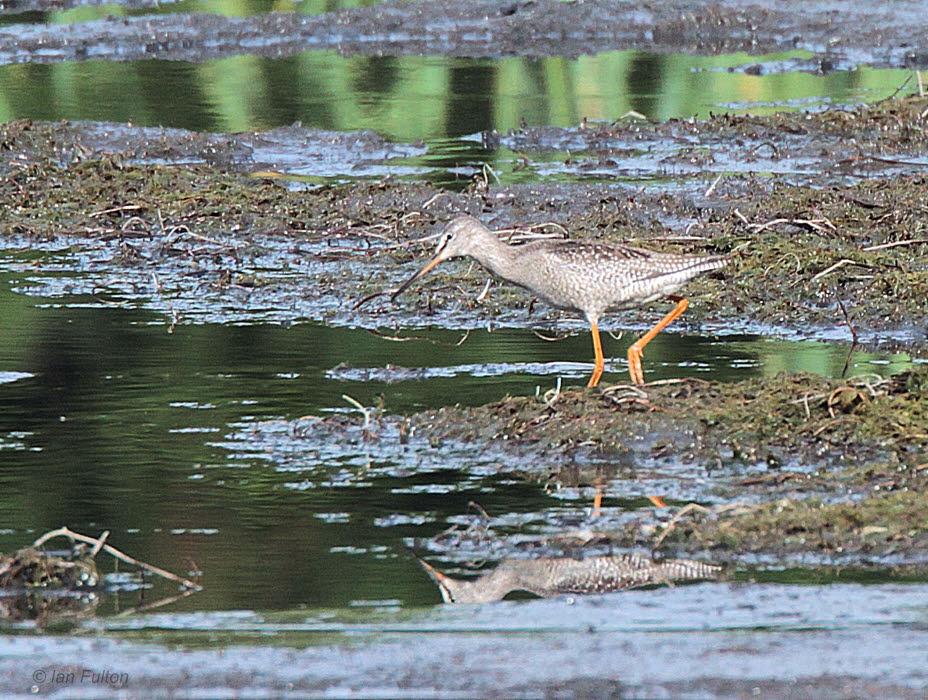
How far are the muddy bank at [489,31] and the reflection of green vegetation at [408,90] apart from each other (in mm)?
A: 719

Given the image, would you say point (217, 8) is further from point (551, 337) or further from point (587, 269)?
point (587, 269)

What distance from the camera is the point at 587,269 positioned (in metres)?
7.49

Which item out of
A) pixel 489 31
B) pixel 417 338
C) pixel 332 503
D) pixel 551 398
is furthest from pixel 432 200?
pixel 489 31

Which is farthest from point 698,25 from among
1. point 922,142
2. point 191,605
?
point 191,605

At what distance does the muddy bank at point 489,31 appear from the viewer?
20516 mm

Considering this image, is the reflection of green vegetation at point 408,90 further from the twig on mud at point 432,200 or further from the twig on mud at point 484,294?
the twig on mud at point 484,294

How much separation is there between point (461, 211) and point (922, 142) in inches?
184

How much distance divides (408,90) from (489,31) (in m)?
3.70

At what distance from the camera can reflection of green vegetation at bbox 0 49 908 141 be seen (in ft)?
53.7

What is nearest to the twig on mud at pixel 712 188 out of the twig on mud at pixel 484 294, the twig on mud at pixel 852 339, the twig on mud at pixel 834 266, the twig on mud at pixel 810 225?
the twig on mud at pixel 810 225

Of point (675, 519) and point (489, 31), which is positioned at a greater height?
point (489, 31)

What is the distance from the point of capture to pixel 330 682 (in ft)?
14.8

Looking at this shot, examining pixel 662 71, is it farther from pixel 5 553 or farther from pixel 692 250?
pixel 5 553

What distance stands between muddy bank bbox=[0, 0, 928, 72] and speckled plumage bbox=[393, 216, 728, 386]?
13.0 metres
